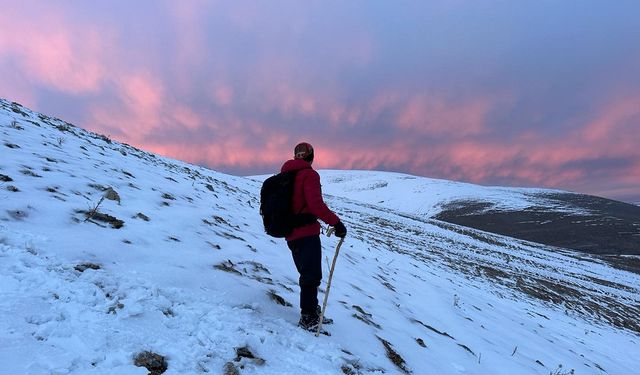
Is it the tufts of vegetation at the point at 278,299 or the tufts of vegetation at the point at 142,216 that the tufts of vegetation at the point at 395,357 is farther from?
the tufts of vegetation at the point at 142,216

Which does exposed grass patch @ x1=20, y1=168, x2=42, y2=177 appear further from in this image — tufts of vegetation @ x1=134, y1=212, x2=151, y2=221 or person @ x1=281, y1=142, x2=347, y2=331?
person @ x1=281, y1=142, x2=347, y2=331

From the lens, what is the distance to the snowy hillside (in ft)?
11.7

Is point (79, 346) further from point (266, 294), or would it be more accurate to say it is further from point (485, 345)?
point (485, 345)

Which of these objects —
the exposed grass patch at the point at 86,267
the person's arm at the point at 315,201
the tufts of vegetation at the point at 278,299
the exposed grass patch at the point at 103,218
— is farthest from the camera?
the exposed grass patch at the point at 103,218

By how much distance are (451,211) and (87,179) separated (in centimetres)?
9678

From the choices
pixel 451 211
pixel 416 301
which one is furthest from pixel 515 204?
pixel 416 301

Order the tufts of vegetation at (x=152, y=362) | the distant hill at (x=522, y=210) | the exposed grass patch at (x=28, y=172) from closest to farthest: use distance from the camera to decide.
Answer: the tufts of vegetation at (x=152, y=362) → the exposed grass patch at (x=28, y=172) → the distant hill at (x=522, y=210)

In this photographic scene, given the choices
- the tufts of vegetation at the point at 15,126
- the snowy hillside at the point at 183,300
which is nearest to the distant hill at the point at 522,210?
the snowy hillside at the point at 183,300

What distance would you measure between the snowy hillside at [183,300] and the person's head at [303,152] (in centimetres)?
223

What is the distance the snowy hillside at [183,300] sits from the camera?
140 inches

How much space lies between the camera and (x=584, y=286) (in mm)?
24297

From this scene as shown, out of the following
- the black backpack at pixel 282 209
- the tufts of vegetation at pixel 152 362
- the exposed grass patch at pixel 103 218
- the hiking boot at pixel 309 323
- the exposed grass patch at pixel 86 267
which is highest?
the black backpack at pixel 282 209

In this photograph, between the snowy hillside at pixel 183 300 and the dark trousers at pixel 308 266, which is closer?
the snowy hillside at pixel 183 300

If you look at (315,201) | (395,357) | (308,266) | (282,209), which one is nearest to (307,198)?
(315,201)
